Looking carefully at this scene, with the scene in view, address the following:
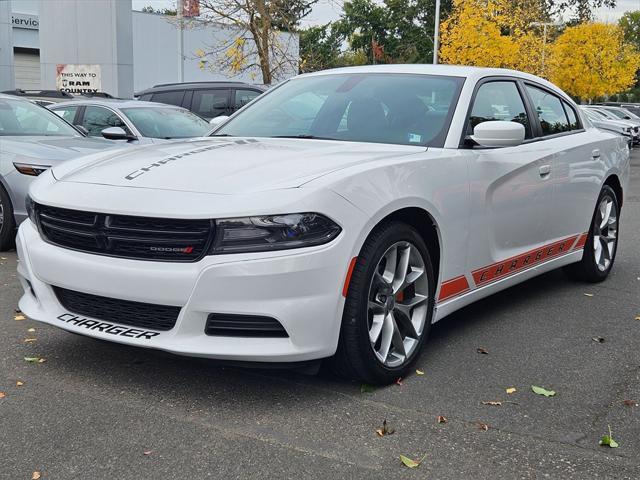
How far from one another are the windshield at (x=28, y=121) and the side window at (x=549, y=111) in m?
4.77

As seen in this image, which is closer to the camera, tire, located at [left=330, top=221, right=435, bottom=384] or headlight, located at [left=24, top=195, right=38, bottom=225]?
tire, located at [left=330, top=221, right=435, bottom=384]

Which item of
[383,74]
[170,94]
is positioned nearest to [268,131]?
[383,74]

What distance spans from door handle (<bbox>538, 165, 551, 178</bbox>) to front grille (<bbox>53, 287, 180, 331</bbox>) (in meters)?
2.79

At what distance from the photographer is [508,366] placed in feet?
14.2

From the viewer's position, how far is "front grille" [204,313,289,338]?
11.3 feet

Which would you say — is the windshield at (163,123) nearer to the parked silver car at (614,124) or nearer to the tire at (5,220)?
the tire at (5,220)

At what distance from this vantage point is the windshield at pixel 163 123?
9789 millimetres

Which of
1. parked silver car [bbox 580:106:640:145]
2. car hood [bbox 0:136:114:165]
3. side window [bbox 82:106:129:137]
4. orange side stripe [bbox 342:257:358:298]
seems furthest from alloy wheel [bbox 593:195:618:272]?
parked silver car [bbox 580:106:640:145]

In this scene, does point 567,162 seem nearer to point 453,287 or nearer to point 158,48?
point 453,287

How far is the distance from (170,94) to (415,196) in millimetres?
11735

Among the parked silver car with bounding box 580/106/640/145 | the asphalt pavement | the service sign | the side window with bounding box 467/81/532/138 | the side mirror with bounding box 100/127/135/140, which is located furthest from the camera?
the parked silver car with bounding box 580/106/640/145

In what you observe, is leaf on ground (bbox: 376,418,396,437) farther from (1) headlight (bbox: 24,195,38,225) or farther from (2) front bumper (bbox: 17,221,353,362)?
(1) headlight (bbox: 24,195,38,225)

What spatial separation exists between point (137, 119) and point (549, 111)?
18.5ft

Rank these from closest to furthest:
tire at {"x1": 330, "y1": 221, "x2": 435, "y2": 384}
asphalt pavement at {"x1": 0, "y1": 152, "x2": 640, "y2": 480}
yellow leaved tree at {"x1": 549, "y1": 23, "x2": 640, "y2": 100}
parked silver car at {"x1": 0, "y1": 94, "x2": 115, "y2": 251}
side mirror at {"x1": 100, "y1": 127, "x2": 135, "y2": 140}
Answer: asphalt pavement at {"x1": 0, "y1": 152, "x2": 640, "y2": 480} → tire at {"x1": 330, "y1": 221, "x2": 435, "y2": 384} → parked silver car at {"x1": 0, "y1": 94, "x2": 115, "y2": 251} → side mirror at {"x1": 100, "y1": 127, "x2": 135, "y2": 140} → yellow leaved tree at {"x1": 549, "y1": 23, "x2": 640, "y2": 100}
